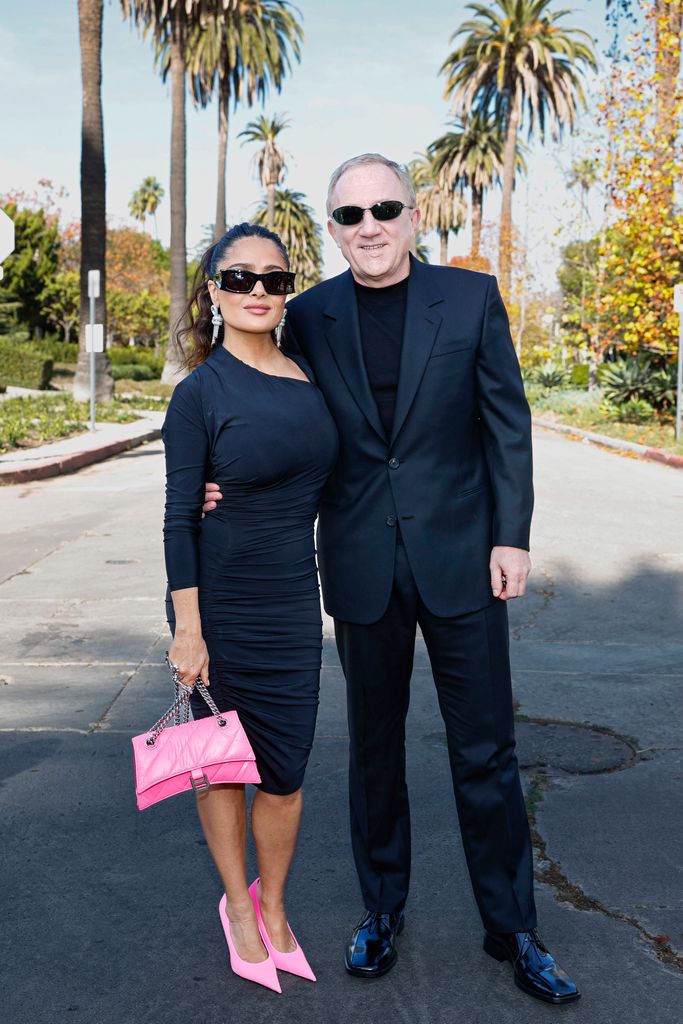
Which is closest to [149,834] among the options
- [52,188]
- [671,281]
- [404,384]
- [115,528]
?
[404,384]

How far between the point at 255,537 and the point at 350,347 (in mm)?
565

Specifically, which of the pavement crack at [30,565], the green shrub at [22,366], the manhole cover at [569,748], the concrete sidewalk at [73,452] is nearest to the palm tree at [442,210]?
the green shrub at [22,366]

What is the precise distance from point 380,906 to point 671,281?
65.1 feet

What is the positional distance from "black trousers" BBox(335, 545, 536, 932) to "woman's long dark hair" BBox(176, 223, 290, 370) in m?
0.75

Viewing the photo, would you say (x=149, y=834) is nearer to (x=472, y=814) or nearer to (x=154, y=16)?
(x=472, y=814)

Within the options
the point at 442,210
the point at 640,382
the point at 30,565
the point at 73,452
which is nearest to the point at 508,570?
the point at 30,565

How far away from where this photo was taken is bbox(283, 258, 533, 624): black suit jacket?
2906mm

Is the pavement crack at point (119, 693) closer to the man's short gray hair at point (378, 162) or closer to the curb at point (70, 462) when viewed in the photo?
the man's short gray hair at point (378, 162)

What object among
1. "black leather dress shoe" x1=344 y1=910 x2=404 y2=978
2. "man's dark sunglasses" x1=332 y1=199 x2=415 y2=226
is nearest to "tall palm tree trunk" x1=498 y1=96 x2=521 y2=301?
"man's dark sunglasses" x1=332 y1=199 x2=415 y2=226

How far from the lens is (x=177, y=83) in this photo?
33344mm

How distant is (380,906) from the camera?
3117 millimetres

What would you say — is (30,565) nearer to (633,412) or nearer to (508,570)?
(508,570)

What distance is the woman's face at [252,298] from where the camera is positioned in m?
2.85

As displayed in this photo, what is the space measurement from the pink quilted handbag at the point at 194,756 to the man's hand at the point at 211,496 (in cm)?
43
